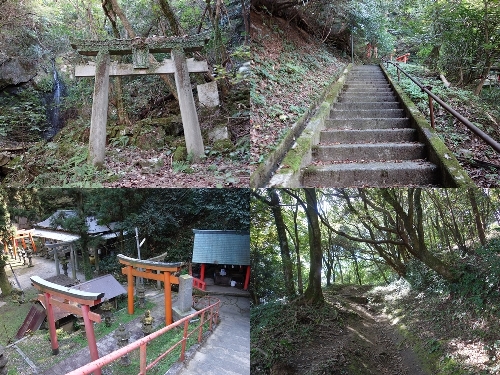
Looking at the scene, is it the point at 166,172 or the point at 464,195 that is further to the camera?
the point at 166,172

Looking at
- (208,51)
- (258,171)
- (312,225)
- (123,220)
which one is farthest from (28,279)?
(208,51)

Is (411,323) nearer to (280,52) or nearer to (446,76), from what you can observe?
(280,52)

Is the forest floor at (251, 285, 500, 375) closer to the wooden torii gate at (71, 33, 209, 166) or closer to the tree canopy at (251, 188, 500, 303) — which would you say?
the tree canopy at (251, 188, 500, 303)

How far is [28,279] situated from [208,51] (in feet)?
16.2

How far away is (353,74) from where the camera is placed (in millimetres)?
10609

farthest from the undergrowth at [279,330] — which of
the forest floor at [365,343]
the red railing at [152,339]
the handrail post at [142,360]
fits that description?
the handrail post at [142,360]

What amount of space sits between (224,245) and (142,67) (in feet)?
9.99

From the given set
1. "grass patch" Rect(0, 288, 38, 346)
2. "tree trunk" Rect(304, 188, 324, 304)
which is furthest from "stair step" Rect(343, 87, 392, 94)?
"grass patch" Rect(0, 288, 38, 346)

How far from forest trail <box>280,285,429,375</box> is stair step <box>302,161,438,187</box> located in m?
1.46

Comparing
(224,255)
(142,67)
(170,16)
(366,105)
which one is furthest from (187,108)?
(366,105)

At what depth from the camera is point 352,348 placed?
3.66 m

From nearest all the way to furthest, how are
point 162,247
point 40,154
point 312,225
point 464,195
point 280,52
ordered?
point 464,195 < point 312,225 < point 162,247 < point 40,154 < point 280,52

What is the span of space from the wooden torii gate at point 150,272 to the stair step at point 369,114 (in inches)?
150

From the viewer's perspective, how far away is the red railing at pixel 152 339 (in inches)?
88.1
